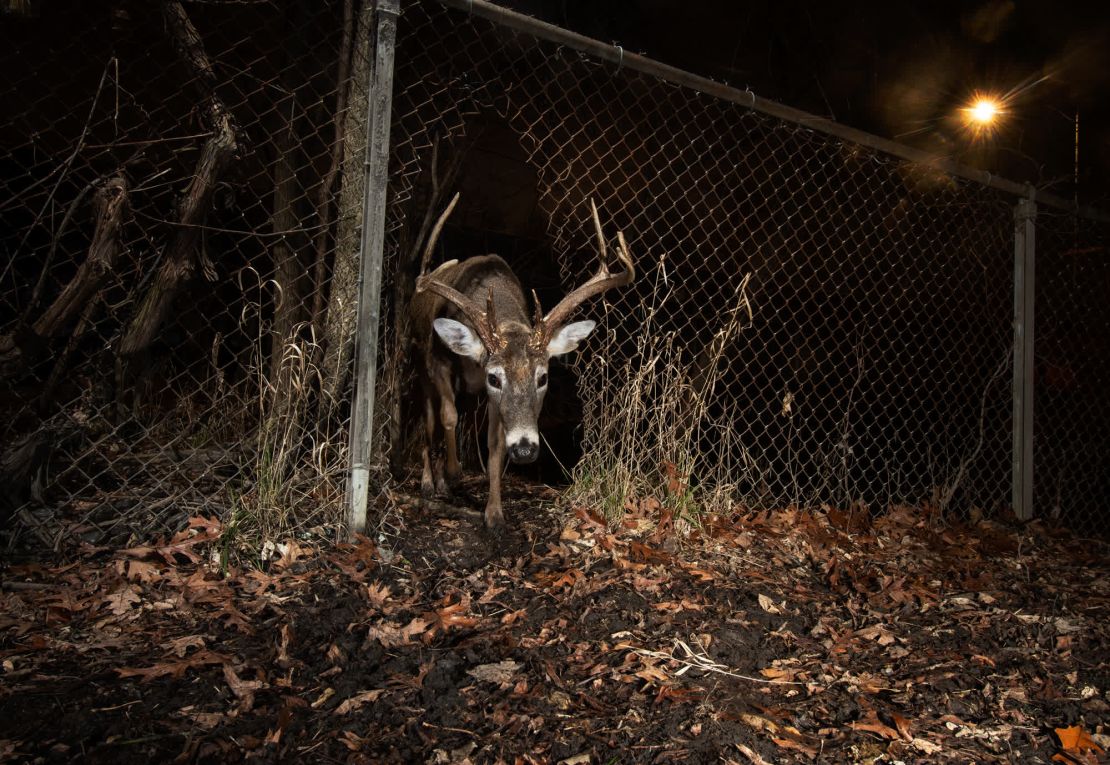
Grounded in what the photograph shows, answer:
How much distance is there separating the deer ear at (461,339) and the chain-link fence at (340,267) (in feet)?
1.21

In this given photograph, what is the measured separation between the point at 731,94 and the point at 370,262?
7.93 feet

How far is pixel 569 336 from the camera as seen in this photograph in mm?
4934

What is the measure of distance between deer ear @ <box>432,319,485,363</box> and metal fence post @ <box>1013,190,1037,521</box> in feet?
13.1

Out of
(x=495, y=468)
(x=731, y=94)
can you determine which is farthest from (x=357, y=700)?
(x=731, y=94)

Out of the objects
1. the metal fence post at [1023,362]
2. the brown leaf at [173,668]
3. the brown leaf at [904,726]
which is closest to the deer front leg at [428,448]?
the brown leaf at [173,668]

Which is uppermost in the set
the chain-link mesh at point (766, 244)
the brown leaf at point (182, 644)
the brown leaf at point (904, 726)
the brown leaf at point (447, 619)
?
the chain-link mesh at point (766, 244)

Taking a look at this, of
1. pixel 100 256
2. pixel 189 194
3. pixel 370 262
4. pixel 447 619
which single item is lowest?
pixel 447 619

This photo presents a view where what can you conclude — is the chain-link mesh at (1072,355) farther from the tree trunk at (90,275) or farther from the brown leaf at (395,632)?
the tree trunk at (90,275)

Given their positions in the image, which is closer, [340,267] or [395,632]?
[395,632]

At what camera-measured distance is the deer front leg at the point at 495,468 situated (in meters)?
4.45

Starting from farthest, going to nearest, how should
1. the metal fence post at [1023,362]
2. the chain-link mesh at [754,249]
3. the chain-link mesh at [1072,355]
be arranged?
the chain-link mesh at [1072,355] → the chain-link mesh at [754,249] → the metal fence post at [1023,362]

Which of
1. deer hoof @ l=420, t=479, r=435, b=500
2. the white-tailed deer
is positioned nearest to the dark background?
the white-tailed deer

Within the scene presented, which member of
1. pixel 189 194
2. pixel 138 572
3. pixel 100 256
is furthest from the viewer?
pixel 189 194

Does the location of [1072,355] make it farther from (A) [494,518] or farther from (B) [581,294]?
(A) [494,518]
